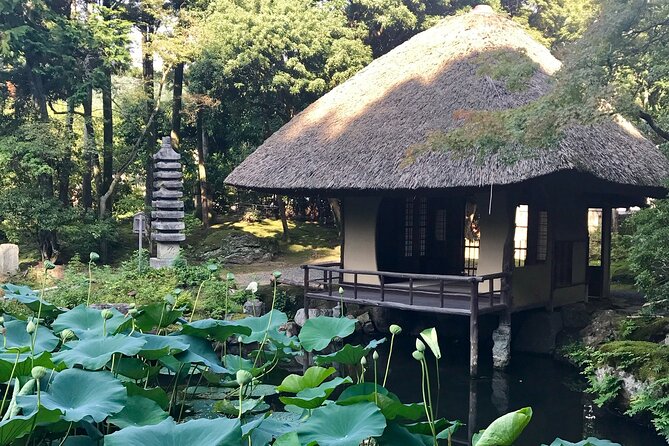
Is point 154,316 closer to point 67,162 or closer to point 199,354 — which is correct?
point 199,354

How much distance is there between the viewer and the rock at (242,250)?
17359 mm

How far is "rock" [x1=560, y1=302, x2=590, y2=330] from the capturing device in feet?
36.2

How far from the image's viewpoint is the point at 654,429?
724cm

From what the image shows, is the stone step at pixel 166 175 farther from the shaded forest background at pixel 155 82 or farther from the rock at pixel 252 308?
the rock at pixel 252 308

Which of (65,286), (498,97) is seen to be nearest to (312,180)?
(498,97)

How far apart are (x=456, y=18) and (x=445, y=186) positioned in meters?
5.15

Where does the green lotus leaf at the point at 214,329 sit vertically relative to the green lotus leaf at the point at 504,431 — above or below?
above

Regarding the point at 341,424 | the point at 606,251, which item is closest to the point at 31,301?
the point at 341,424

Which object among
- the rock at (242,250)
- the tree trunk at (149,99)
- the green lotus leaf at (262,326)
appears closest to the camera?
the green lotus leaf at (262,326)

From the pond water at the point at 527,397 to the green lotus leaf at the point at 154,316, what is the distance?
4.86 m

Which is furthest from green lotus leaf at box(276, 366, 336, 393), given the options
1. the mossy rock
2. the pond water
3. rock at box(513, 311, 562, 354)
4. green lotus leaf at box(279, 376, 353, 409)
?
rock at box(513, 311, 562, 354)

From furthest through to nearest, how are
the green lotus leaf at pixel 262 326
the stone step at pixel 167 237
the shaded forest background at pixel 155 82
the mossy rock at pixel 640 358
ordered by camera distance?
the shaded forest background at pixel 155 82, the stone step at pixel 167 237, the mossy rock at pixel 640 358, the green lotus leaf at pixel 262 326

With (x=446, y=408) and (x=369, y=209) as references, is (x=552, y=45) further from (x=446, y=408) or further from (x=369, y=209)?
(x=446, y=408)

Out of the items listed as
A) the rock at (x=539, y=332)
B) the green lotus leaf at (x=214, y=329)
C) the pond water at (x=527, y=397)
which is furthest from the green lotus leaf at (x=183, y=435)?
the rock at (x=539, y=332)
